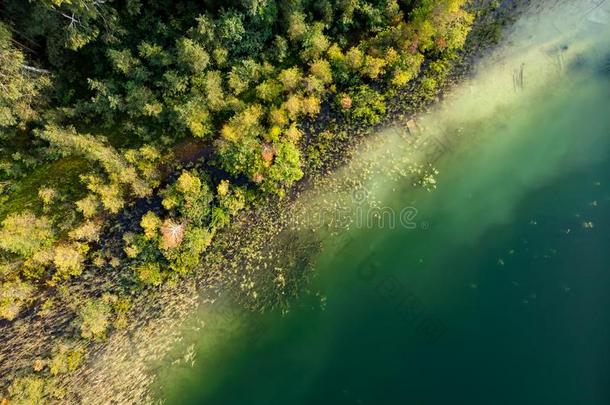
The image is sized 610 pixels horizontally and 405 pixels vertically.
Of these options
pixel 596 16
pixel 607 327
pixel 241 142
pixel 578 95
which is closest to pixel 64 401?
pixel 241 142

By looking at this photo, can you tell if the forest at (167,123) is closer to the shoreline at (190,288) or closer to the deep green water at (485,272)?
the shoreline at (190,288)

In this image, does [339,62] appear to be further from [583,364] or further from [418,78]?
[583,364]

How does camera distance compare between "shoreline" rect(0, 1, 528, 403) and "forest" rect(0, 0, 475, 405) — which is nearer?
"forest" rect(0, 0, 475, 405)

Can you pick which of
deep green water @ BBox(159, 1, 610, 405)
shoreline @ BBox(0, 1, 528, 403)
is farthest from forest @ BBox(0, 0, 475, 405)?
deep green water @ BBox(159, 1, 610, 405)

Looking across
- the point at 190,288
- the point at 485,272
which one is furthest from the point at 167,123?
the point at 485,272

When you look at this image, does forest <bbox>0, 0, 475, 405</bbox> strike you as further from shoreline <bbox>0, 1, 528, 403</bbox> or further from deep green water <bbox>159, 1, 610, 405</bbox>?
deep green water <bbox>159, 1, 610, 405</bbox>

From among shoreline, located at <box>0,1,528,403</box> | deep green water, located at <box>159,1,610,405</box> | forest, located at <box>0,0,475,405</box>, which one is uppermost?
forest, located at <box>0,0,475,405</box>

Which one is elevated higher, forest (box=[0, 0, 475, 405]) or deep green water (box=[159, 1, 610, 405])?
forest (box=[0, 0, 475, 405])
